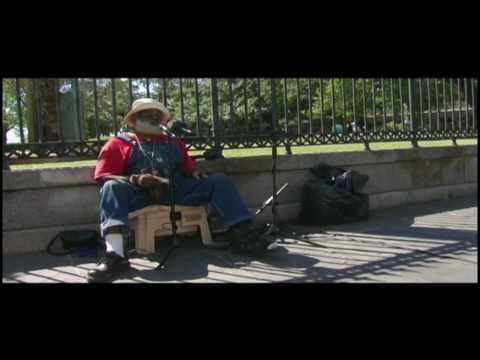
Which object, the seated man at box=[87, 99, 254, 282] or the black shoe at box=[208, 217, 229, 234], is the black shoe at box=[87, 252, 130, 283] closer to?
the seated man at box=[87, 99, 254, 282]

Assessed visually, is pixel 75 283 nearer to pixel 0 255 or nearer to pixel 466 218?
pixel 0 255

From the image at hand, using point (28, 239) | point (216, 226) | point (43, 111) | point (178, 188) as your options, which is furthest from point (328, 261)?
point (43, 111)

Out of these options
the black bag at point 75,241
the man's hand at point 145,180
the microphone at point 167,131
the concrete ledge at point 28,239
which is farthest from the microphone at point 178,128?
the concrete ledge at point 28,239

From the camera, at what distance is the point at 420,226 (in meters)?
5.96

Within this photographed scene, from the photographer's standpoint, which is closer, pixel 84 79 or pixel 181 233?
pixel 181 233

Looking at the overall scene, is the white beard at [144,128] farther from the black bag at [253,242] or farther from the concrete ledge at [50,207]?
the black bag at [253,242]

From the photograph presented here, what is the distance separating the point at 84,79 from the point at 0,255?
203 cm

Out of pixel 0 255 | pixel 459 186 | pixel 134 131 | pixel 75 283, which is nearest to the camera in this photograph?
pixel 75 283

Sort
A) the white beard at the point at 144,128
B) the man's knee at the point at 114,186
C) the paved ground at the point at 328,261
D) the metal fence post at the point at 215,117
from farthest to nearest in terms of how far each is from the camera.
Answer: the metal fence post at the point at 215,117
the white beard at the point at 144,128
the man's knee at the point at 114,186
the paved ground at the point at 328,261

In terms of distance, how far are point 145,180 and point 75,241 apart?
42.5 inches

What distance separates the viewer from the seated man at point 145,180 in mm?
4406

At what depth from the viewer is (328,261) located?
4.51 meters

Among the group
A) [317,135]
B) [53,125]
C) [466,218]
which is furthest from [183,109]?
[466,218]

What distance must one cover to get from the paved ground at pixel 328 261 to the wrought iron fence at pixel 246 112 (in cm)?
129
